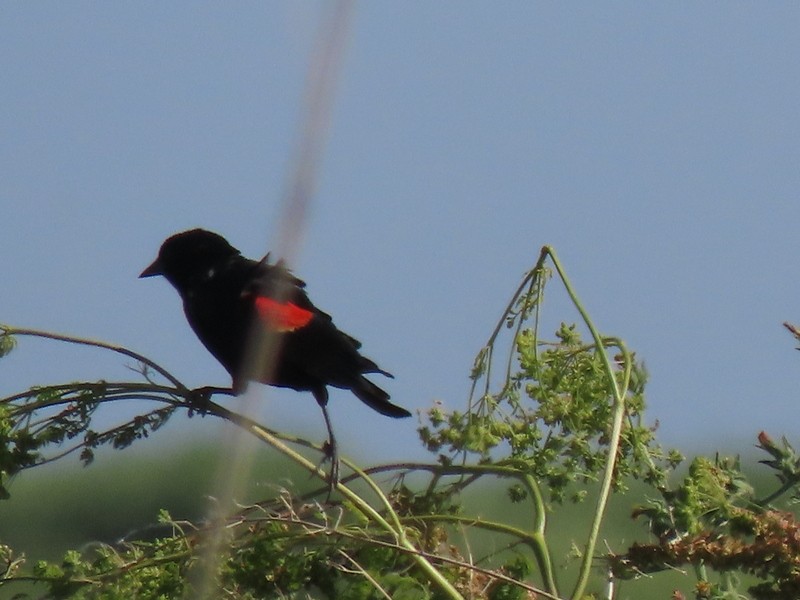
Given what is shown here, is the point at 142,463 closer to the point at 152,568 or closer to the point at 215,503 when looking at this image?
the point at 152,568

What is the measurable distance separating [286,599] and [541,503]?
480 millimetres

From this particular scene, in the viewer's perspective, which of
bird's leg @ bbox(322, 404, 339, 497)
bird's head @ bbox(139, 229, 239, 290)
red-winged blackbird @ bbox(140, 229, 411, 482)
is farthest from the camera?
bird's head @ bbox(139, 229, 239, 290)

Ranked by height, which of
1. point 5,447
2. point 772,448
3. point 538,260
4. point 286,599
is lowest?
point 286,599

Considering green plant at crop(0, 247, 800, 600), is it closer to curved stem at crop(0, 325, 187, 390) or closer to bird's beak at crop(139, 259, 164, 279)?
curved stem at crop(0, 325, 187, 390)

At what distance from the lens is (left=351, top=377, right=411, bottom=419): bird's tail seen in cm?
347

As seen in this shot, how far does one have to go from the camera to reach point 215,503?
0.99 metres

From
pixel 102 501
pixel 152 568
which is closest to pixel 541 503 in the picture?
pixel 152 568

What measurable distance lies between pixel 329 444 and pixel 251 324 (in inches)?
22.1

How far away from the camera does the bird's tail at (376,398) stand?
11.4ft

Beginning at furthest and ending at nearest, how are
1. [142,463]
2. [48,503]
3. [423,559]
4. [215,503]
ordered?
[142,463]
[48,503]
[423,559]
[215,503]

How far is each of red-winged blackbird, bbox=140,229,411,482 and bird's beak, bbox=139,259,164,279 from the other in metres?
0.04

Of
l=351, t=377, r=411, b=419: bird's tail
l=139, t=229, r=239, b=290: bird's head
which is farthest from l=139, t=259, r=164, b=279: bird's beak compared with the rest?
l=351, t=377, r=411, b=419: bird's tail

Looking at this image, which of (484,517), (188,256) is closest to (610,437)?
(484,517)

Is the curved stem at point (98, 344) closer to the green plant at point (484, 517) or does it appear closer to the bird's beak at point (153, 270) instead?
the green plant at point (484, 517)
